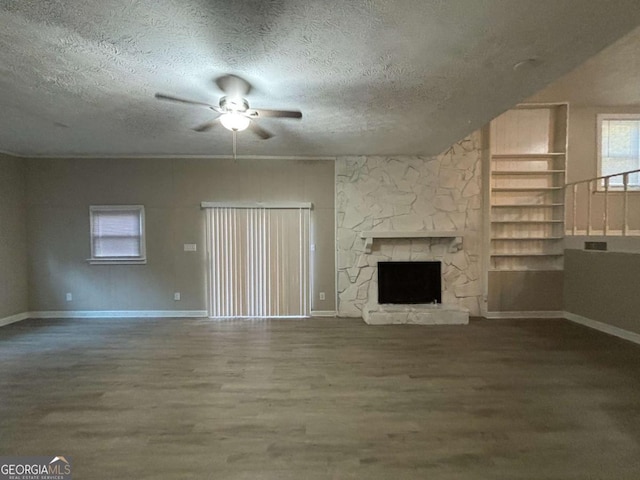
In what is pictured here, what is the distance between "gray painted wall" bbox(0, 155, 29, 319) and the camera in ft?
16.4

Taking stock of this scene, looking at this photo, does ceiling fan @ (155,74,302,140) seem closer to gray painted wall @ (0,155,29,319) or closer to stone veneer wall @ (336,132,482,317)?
stone veneer wall @ (336,132,482,317)

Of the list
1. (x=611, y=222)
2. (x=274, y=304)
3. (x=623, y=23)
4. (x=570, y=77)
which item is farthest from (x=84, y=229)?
(x=611, y=222)

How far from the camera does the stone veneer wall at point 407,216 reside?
544cm

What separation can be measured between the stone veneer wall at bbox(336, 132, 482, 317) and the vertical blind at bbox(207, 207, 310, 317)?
2.42 feet

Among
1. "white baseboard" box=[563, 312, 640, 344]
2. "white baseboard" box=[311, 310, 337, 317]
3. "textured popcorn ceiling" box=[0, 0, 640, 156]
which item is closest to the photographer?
"textured popcorn ceiling" box=[0, 0, 640, 156]

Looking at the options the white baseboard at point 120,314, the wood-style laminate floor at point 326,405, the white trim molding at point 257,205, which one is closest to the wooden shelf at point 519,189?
the wood-style laminate floor at point 326,405

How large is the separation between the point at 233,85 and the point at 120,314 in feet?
15.3

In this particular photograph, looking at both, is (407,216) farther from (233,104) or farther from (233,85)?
(233,85)

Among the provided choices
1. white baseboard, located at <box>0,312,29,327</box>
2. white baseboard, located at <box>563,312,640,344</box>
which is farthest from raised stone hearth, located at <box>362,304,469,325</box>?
white baseboard, located at <box>0,312,29,327</box>

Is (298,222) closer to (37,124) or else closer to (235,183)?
(235,183)

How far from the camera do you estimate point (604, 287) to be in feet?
15.1

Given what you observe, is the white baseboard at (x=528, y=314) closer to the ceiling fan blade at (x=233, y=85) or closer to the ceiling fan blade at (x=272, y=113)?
the ceiling fan blade at (x=272, y=113)
